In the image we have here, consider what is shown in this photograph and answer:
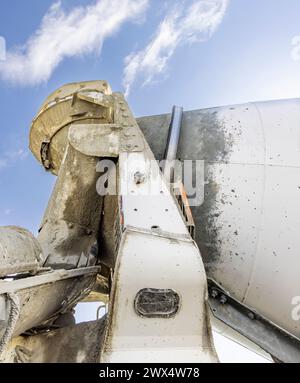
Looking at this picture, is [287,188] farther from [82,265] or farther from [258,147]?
[82,265]

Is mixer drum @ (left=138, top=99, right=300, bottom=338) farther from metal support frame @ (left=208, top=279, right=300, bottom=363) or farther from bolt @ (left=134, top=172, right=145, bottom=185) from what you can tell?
bolt @ (left=134, top=172, right=145, bottom=185)

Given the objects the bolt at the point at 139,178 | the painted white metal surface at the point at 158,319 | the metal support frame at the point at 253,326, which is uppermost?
the bolt at the point at 139,178

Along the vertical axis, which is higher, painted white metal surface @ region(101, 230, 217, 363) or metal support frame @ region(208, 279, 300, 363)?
painted white metal surface @ region(101, 230, 217, 363)

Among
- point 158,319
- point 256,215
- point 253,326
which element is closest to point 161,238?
point 158,319

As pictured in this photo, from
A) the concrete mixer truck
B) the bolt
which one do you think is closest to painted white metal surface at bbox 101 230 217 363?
the concrete mixer truck

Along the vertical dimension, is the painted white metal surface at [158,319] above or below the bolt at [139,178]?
below

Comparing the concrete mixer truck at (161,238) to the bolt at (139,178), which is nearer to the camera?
the concrete mixer truck at (161,238)

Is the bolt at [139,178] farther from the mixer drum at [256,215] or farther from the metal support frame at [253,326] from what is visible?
the metal support frame at [253,326]

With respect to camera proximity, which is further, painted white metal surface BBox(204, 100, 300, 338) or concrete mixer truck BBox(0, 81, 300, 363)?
painted white metal surface BBox(204, 100, 300, 338)

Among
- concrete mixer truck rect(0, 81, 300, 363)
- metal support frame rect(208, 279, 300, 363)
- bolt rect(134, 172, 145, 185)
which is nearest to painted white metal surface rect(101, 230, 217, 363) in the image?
concrete mixer truck rect(0, 81, 300, 363)

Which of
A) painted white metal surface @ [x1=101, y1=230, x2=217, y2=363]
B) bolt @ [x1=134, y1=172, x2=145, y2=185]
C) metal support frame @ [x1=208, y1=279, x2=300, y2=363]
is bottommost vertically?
metal support frame @ [x1=208, y1=279, x2=300, y2=363]

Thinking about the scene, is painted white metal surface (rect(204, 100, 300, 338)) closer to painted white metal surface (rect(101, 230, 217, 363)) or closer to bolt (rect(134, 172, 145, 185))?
bolt (rect(134, 172, 145, 185))

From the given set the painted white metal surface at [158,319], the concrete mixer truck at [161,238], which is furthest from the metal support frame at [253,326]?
the painted white metal surface at [158,319]
